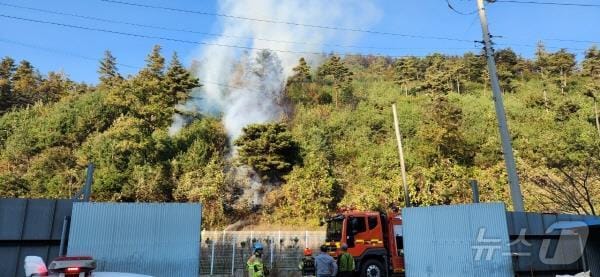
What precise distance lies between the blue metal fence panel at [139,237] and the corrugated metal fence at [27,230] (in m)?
0.52

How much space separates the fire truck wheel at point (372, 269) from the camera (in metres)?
13.6

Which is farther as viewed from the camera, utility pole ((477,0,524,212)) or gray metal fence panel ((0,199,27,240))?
utility pole ((477,0,524,212))

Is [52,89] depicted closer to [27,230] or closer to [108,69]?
[108,69]

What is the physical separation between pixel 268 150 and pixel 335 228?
15.7 metres

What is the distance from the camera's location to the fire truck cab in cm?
1369

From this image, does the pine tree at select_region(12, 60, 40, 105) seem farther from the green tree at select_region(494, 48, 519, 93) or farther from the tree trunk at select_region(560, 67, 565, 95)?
the tree trunk at select_region(560, 67, 565, 95)

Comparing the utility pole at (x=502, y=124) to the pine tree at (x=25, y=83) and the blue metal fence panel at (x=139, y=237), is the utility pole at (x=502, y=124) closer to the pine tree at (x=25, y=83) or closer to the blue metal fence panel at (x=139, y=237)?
the blue metal fence panel at (x=139, y=237)

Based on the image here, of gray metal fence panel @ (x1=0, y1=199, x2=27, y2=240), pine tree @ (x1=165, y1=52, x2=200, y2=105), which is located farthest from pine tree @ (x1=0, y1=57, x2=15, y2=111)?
gray metal fence panel @ (x1=0, y1=199, x2=27, y2=240)

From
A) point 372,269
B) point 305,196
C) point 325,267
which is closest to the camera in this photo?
point 325,267

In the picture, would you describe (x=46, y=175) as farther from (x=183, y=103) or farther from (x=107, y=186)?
(x=183, y=103)

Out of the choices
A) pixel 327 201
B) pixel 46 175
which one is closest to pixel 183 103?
pixel 46 175

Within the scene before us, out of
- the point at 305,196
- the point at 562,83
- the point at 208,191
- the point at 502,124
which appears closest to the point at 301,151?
the point at 305,196

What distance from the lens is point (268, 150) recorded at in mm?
29328

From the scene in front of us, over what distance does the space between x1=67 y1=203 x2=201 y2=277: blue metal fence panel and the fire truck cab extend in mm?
5142
